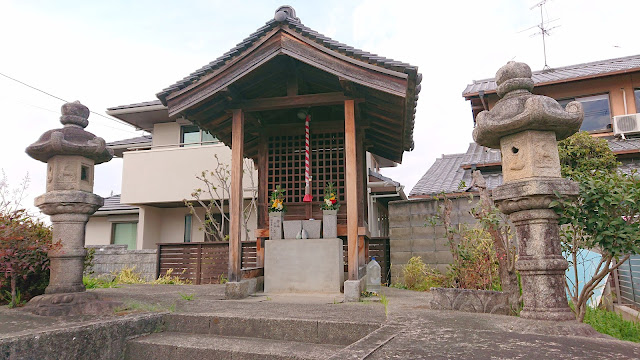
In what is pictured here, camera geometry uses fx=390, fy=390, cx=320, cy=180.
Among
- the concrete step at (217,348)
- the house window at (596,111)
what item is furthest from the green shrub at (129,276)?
the house window at (596,111)

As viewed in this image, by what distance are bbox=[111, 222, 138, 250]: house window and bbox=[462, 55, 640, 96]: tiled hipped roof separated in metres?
12.9

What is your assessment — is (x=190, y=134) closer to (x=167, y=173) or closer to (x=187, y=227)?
(x=167, y=173)

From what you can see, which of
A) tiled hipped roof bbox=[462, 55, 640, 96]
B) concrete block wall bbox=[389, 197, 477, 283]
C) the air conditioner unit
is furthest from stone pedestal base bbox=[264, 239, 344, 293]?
the air conditioner unit

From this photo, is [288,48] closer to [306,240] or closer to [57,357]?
[306,240]

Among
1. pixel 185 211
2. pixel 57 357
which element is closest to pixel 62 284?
pixel 57 357

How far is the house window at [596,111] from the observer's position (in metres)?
12.0

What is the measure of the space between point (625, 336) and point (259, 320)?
338cm

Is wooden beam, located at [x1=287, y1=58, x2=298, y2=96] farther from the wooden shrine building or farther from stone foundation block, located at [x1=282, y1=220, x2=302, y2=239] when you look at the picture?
stone foundation block, located at [x1=282, y1=220, x2=302, y2=239]

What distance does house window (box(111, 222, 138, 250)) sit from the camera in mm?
14745

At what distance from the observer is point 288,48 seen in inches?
228

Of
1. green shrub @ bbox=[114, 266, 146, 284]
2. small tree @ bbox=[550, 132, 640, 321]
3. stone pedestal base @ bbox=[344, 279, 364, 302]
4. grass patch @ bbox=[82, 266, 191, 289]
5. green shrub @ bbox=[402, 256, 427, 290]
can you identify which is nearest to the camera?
small tree @ bbox=[550, 132, 640, 321]

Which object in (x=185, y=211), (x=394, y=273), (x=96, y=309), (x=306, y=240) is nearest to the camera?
(x=96, y=309)

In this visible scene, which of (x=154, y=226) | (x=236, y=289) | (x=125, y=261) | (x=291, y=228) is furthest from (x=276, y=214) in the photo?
(x=154, y=226)

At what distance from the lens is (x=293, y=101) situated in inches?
250
